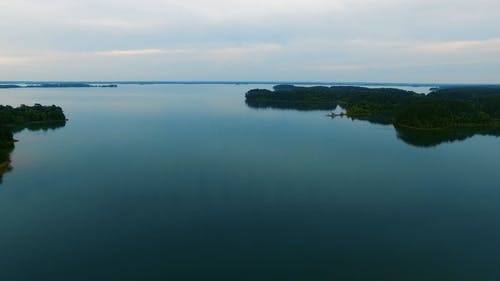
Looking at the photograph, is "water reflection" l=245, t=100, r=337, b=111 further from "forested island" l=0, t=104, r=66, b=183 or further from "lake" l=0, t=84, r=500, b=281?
"lake" l=0, t=84, r=500, b=281

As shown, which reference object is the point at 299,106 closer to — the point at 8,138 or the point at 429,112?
the point at 429,112

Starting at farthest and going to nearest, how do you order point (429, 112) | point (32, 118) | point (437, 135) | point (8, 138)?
point (32, 118)
point (429, 112)
point (437, 135)
point (8, 138)

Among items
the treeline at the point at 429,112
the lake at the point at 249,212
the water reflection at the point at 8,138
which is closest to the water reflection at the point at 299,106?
the treeline at the point at 429,112

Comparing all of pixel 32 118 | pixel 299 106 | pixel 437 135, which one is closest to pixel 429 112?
pixel 437 135

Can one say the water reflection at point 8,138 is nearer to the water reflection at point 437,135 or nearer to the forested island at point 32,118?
the forested island at point 32,118

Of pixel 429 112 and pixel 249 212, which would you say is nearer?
pixel 249 212

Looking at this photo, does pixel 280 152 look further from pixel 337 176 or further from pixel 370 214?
pixel 370 214

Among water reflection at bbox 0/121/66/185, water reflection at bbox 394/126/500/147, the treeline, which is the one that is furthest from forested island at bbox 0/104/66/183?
the treeline
